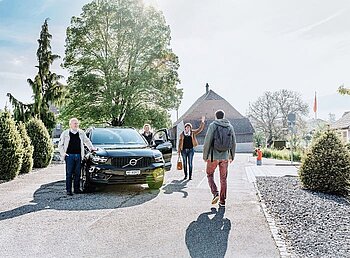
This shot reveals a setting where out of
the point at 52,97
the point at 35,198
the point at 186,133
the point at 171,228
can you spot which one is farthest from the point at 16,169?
the point at 52,97

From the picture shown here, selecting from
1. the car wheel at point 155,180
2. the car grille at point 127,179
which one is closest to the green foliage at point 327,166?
the car wheel at point 155,180

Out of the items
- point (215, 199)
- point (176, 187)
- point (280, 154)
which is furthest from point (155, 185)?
point (280, 154)

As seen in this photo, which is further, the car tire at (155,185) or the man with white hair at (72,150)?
the car tire at (155,185)

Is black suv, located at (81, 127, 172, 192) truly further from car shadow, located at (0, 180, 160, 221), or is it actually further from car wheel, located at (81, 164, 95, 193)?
car shadow, located at (0, 180, 160, 221)

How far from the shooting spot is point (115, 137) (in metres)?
10.4

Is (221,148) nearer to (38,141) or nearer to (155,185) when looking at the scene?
(155,185)

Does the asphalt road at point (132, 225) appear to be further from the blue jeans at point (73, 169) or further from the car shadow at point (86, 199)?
the blue jeans at point (73, 169)

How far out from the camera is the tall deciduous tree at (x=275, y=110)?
50.6 meters

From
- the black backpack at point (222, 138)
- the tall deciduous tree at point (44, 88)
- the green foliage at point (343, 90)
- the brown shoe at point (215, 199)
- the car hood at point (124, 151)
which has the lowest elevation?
the brown shoe at point (215, 199)

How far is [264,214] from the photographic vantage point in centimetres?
655

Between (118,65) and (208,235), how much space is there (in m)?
29.0

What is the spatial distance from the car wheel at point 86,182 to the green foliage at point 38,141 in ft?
26.7

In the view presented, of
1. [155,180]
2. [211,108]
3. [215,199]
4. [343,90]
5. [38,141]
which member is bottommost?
[215,199]

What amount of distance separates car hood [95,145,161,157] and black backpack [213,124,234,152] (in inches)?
102
